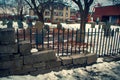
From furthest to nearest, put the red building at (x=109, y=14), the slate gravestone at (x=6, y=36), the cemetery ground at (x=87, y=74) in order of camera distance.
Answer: the red building at (x=109, y=14) → the cemetery ground at (x=87, y=74) → the slate gravestone at (x=6, y=36)

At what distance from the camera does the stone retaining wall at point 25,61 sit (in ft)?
15.8

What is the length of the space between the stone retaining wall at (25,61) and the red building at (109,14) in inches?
1385

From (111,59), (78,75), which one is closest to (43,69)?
(78,75)

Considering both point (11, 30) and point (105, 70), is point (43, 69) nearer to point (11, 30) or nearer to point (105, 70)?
point (11, 30)

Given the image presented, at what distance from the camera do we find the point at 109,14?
4281 centimetres

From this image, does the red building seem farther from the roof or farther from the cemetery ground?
the cemetery ground

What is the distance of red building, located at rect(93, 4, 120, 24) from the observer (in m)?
39.7

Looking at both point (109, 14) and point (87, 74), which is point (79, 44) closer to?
point (87, 74)

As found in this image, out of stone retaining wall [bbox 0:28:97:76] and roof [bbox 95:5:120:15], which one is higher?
roof [bbox 95:5:120:15]

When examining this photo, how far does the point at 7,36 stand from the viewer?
15.5 ft

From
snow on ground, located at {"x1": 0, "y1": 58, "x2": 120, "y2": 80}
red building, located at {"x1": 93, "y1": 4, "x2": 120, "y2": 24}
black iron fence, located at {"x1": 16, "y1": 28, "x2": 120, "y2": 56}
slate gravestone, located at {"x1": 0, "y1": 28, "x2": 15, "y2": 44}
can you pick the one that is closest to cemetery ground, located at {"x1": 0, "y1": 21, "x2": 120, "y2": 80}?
snow on ground, located at {"x1": 0, "y1": 58, "x2": 120, "y2": 80}

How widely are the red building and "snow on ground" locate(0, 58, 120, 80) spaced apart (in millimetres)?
34089

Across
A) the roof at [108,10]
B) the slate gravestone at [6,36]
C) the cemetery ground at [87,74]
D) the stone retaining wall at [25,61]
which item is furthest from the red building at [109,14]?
the slate gravestone at [6,36]

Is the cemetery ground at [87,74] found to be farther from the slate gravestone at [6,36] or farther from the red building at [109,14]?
the red building at [109,14]
